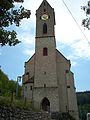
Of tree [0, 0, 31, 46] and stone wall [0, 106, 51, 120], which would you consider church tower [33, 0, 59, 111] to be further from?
tree [0, 0, 31, 46]

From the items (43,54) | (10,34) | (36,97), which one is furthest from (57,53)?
(10,34)

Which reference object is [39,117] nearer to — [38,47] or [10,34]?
[10,34]

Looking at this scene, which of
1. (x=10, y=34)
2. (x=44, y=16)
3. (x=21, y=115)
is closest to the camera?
(x=10, y=34)

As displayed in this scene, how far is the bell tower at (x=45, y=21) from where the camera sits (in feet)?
146

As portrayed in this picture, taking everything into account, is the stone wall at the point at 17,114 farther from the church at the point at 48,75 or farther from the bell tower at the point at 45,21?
the bell tower at the point at 45,21

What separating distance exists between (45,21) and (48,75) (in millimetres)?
10538

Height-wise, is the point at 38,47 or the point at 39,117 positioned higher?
the point at 38,47

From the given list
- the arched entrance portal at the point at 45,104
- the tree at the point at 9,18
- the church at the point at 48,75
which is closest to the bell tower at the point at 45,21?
the church at the point at 48,75

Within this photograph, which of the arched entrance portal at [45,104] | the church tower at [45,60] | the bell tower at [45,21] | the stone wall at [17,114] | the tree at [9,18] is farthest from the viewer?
the bell tower at [45,21]

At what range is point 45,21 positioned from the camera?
4559 cm

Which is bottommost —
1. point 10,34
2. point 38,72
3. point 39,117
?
point 39,117

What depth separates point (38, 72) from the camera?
4159 centimetres

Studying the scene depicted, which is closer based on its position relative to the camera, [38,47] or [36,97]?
[36,97]

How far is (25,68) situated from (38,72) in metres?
3.77
